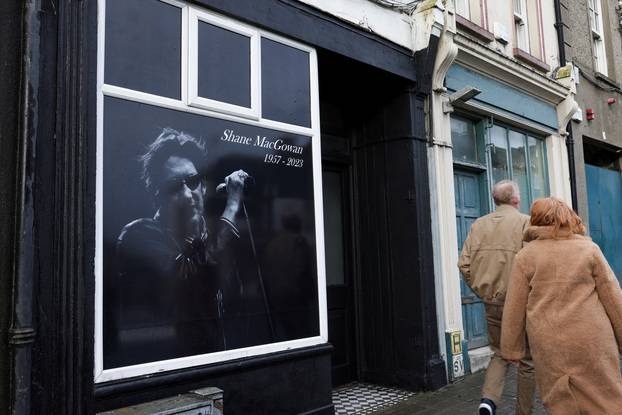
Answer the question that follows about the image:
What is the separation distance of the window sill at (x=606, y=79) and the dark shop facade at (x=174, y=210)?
6435 mm

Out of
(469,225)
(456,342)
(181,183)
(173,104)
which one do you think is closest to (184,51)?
(173,104)

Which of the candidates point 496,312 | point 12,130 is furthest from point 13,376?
point 496,312

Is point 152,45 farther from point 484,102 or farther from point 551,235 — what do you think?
point 484,102

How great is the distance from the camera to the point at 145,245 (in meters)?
3.40

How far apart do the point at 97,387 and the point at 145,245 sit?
90 cm

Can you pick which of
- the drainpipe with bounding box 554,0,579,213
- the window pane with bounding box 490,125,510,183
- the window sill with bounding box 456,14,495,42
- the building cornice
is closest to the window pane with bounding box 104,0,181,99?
the building cornice

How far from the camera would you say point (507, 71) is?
7289mm

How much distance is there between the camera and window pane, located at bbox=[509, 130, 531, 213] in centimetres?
789

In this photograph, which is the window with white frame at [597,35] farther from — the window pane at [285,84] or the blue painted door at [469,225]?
the window pane at [285,84]

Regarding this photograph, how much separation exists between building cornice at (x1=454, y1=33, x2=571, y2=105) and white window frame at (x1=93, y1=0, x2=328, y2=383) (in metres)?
2.67

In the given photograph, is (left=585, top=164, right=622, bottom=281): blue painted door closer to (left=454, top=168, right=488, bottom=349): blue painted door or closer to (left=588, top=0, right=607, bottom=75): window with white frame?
(left=588, top=0, right=607, bottom=75): window with white frame

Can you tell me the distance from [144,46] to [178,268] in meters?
1.54

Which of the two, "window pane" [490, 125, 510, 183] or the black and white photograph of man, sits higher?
"window pane" [490, 125, 510, 183]

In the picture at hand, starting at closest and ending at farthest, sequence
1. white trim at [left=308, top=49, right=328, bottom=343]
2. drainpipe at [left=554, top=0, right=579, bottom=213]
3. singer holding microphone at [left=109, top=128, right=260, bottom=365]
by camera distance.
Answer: singer holding microphone at [left=109, top=128, right=260, bottom=365] < white trim at [left=308, top=49, right=328, bottom=343] < drainpipe at [left=554, top=0, right=579, bottom=213]
